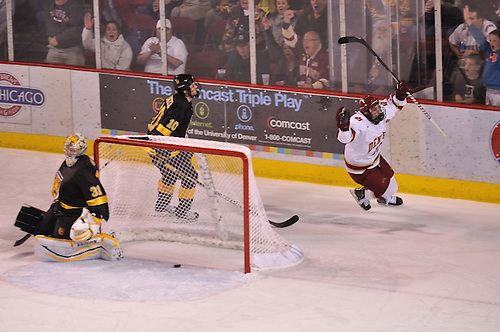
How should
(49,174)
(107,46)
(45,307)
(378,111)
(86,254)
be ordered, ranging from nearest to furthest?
1. (45,307)
2. (86,254)
3. (378,111)
4. (49,174)
5. (107,46)

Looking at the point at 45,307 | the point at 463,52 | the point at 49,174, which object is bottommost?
the point at 45,307

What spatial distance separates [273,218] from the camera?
7.71 meters

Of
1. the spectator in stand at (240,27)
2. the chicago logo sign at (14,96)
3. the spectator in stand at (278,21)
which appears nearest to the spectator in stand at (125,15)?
the spectator in stand at (240,27)

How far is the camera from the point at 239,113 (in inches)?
354

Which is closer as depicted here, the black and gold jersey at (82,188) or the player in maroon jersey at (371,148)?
the black and gold jersey at (82,188)

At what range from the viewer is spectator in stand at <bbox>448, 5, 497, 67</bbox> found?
7859mm

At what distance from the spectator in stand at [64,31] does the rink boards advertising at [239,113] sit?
1.74 feet

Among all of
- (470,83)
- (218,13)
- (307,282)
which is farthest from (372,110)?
(218,13)

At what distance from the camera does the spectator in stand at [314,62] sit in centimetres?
867

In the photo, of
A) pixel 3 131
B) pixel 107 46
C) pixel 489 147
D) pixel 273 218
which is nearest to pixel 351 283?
pixel 273 218

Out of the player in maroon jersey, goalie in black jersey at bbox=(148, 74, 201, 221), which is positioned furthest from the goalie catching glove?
goalie in black jersey at bbox=(148, 74, 201, 221)

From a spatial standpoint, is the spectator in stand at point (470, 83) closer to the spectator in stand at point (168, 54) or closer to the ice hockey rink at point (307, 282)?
the ice hockey rink at point (307, 282)

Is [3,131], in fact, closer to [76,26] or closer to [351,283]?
[76,26]

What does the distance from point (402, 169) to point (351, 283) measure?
229 cm
